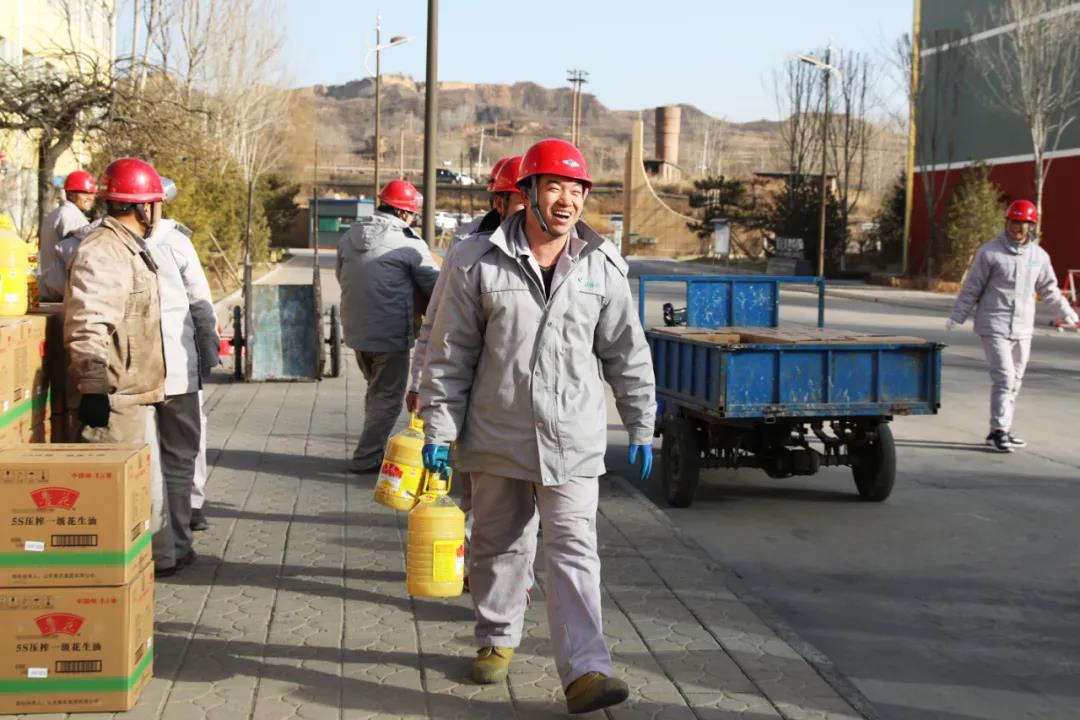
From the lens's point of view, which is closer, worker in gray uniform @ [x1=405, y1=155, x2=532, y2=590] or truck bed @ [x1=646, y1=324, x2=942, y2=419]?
worker in gray uniform @ [x1=405, y1=155, x2=532, y2=590]

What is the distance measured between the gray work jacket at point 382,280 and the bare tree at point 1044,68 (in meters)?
30.5

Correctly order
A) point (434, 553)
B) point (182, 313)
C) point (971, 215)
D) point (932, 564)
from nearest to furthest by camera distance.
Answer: point (434, 553), point (182, 313), point (932, 564), point (971, 215)

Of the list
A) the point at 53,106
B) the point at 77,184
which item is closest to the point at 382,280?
the point at 77,184

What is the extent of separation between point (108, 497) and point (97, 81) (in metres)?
15.8

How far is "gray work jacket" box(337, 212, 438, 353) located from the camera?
30.8ft

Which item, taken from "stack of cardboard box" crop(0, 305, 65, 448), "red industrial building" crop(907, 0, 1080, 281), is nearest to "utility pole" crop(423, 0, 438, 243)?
"stack of cardboard box" crop(0, 305, 65, 448)

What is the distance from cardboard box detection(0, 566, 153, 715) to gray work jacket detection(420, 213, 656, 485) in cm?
129

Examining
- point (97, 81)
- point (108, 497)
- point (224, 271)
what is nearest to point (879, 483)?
point (108, 497)

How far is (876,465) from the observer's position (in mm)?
9305

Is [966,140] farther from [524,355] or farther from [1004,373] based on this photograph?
[524,355]

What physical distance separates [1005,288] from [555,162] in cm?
786

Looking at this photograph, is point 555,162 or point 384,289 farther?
point 384,289

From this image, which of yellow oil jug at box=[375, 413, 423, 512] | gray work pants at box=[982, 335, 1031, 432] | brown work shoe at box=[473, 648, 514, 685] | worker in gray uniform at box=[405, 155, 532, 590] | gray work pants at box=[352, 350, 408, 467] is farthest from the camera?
gray work pants at box=[982, 335, 1031, 432]

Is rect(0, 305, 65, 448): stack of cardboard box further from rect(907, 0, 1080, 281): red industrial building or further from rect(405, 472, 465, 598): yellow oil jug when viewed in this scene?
rect(907, 0, 1080, 281): red industrial building
